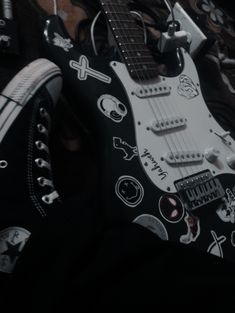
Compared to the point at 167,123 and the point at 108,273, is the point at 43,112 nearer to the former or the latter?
the point at 167,123

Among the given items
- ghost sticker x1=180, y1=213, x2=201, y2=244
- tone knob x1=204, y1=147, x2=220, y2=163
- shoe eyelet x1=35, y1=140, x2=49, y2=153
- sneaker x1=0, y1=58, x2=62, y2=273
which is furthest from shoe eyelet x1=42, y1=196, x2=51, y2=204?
tone knob x1=204, y1=147, x2=220, y2=163

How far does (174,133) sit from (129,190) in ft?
0.63

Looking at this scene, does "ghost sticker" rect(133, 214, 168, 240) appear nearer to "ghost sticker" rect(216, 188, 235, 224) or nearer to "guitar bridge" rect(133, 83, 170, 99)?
"ghost sticker" rect(216, 188, 235, 224)

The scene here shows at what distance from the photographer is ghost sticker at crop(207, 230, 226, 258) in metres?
0.69

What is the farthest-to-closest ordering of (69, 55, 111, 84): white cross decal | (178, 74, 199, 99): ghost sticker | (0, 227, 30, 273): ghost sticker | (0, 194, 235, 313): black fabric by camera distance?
(178, 74, 199, 99): ghost sticker
(69, 55, 111, 84): white cross decal
(0, 227, 30, 273): ghost sticker
(0, 194, 235, 313): black fabric

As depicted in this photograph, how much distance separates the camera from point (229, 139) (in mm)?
849

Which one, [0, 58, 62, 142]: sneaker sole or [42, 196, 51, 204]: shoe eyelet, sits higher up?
[0, 58, 62, 142]: sneaker sole

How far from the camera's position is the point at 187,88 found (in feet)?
2.84

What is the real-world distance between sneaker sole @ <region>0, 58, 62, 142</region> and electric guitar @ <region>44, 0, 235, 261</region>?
1.9 inches

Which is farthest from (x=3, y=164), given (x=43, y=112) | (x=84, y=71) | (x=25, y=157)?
(x=84, y=71)

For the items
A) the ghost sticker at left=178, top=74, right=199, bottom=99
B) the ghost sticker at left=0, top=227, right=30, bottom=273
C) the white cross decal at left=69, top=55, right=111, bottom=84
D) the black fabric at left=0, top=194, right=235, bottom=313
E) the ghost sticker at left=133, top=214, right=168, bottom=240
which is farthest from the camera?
the ghost sticker at left=178, top=74, right=199, bottom=99

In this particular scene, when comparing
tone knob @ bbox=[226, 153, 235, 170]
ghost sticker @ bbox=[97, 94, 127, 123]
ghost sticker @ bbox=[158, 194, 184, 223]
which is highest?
ghost sticker @ bbox=[97, 94, 127, 123]

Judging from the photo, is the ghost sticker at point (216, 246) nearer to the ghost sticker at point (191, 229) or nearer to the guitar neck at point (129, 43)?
the ghost sticker at point (191, 229)

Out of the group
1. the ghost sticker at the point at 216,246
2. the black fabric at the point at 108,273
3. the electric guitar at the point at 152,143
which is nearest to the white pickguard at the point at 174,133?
the electric guitar at the point at 152,143
